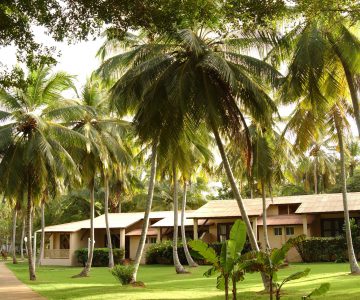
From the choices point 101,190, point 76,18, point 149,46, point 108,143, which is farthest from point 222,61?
point 101,190

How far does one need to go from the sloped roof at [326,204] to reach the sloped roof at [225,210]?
3071 mm

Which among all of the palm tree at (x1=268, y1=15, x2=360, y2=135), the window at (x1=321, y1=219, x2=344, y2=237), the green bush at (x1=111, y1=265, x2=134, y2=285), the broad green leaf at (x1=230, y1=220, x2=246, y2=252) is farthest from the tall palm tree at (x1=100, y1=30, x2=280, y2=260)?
the window at (x1=321, y1=219, x2=344, y2=237)

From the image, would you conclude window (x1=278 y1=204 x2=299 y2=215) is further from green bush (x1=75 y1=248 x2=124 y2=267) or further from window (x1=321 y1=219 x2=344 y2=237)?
green bush (x1=75 y1=248 x2=124 y2=267)

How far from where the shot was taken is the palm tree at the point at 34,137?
20672 mm

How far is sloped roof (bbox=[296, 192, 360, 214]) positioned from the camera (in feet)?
101

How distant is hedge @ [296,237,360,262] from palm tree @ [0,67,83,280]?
15.2 m

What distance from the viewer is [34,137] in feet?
68.6

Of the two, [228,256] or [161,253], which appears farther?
[161,253]

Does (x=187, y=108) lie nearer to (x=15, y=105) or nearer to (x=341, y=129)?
(x=341, y=129)

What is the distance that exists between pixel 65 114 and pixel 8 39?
12.3 meters

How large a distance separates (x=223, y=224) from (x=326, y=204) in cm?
744

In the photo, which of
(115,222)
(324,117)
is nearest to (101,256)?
(115,222)

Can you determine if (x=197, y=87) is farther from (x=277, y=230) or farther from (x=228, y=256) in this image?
(x=277, y=230)

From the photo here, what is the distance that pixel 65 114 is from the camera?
21656mm
